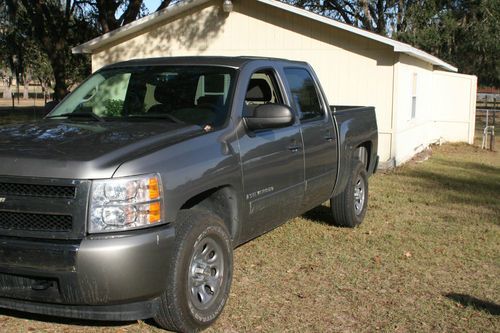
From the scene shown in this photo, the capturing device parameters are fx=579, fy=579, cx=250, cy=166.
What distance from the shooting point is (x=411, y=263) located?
19.1 feet

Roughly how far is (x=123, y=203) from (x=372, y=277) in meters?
2.85

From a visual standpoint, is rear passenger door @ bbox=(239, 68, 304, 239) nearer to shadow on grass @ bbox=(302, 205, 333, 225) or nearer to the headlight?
the headlight

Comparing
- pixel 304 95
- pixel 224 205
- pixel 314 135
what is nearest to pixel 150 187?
pixel 224 205

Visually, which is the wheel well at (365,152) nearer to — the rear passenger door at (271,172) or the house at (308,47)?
the rear passenger door at (271,172)

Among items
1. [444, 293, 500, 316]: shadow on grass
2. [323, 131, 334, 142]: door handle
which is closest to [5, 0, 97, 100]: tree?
[323, 131, 334, 142]: door handle

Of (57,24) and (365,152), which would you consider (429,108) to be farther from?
(57,24)

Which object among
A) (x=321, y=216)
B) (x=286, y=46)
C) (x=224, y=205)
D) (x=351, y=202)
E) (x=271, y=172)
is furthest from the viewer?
(x=286, y=46)

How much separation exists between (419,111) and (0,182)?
43.3 feet

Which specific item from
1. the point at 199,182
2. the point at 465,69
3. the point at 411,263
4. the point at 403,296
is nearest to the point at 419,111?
the point at 411,263

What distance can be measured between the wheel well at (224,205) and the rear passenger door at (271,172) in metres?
0.15

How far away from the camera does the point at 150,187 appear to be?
11.6 ft

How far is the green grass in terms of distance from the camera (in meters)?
4.35

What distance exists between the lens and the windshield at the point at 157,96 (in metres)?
4.64

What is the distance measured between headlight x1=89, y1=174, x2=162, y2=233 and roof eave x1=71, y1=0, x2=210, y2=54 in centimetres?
1041
